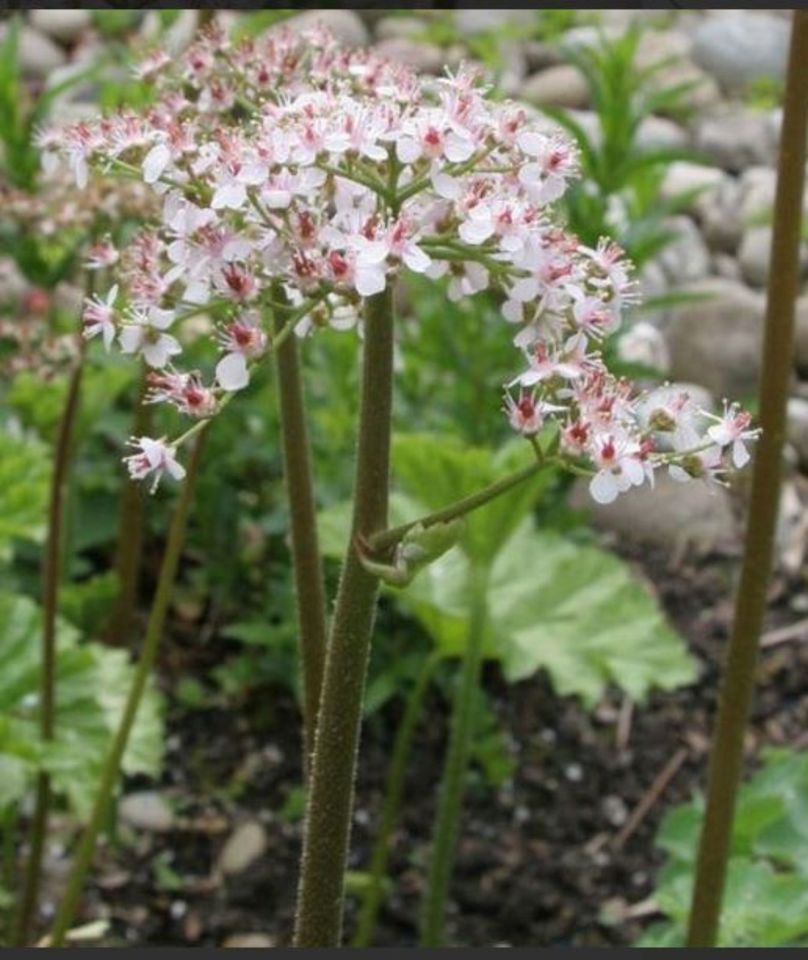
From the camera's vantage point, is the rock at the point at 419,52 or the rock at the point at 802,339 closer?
the rock at the point at 802,339

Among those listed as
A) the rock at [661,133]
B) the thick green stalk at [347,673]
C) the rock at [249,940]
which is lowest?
the thick green stalk at [347,673]

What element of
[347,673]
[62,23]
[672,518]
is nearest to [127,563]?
[672,518]

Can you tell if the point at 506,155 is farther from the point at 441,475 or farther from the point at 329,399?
the point at 329,399

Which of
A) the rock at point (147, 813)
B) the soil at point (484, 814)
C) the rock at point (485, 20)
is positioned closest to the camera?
the soil at point (484, 814)

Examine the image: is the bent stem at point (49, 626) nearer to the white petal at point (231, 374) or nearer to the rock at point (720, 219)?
the white petal at point (231, 374)

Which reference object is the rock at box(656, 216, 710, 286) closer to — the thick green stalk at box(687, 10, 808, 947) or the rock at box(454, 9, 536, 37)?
the rock at box(454, 9, 536, 37)

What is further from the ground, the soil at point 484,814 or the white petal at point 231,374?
the soil at point 484,814

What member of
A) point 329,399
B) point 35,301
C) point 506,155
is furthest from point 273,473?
point 506,155

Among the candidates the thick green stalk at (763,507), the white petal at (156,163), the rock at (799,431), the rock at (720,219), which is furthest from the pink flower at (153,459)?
the rock at (720,219)
